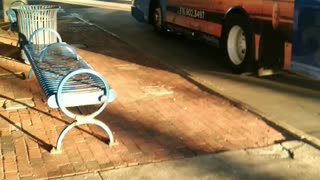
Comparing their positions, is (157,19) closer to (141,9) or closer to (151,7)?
(151,7)

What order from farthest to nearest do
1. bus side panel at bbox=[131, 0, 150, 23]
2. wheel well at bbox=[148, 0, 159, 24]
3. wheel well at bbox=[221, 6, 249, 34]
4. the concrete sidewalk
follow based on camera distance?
bus side panel at bbox=[131, 0, 150, 23] → wheel well at bbox=[148, 0, 159, 24] → wheel well at bbox=[221, 6, 249, 34] → the concrete sidewalk

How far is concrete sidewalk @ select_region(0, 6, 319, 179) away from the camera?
4.69 m

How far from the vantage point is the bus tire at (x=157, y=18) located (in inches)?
493

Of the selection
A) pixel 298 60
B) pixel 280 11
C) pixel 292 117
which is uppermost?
pixel 280 11

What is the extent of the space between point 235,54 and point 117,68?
6.95 feet

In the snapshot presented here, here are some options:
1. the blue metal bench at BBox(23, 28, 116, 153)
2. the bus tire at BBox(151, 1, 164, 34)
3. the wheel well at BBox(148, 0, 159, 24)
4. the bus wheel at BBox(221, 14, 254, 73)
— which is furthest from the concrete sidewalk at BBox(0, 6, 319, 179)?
the wheel well at BBox(148, 0, 159, 24)

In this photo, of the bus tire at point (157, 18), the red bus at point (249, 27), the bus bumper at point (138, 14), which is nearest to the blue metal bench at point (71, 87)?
the red bus at point (249, 27)

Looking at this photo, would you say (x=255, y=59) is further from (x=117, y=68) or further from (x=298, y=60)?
(x=117, y=68)

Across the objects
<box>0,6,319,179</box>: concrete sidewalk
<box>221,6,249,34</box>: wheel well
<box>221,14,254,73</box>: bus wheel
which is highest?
<box>221,6,249,34</box>: wheel well

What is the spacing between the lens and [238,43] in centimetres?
873

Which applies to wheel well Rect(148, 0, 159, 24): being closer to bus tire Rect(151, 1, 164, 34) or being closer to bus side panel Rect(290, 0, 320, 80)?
bus tire Rect(151, 1, 164, 34)

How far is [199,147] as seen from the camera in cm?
516

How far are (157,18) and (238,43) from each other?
14.8 feet

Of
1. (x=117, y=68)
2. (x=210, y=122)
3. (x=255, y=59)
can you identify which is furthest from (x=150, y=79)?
(x=210, y=122)
